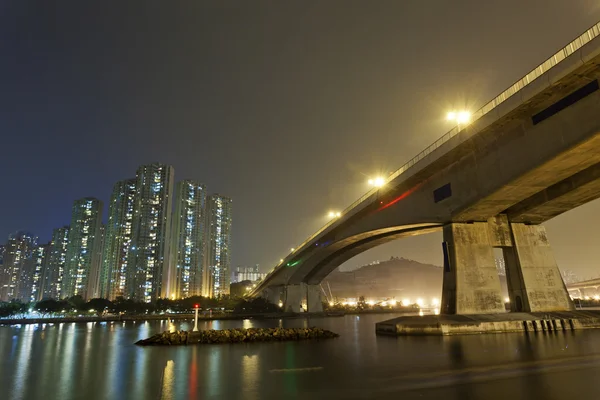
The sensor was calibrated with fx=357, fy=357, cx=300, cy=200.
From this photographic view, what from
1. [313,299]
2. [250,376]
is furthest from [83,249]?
[250,376]

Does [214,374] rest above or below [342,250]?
below

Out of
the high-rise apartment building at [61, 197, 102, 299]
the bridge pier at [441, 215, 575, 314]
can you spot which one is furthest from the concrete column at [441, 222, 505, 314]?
the high-rise apartment building at [61, 197, 102, 299]

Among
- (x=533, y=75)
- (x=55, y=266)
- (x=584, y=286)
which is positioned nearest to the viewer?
(x=533, y=75)

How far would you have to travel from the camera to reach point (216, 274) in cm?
15562

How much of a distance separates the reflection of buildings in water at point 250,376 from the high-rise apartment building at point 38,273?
19661 centimetres

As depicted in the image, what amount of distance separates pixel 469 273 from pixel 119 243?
408ft

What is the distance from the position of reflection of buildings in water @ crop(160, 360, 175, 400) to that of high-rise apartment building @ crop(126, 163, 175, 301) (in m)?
113

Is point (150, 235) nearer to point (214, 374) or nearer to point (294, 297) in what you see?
point (294, 297)

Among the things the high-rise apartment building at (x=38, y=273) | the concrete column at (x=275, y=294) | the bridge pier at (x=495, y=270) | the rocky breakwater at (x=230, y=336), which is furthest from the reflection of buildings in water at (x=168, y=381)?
the high-rise apartment building at (x=38, y=273)

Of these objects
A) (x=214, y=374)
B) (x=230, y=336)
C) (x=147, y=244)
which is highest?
(x=147, y=244)

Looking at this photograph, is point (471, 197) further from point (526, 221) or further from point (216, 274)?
point (216, 274)

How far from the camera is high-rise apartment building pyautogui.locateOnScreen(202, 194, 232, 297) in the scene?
15125cm

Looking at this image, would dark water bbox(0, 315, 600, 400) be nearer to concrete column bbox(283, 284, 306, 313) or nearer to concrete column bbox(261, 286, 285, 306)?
concrete column bbox(283, 284, 306, 313)

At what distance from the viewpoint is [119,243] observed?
12631 centimetres
